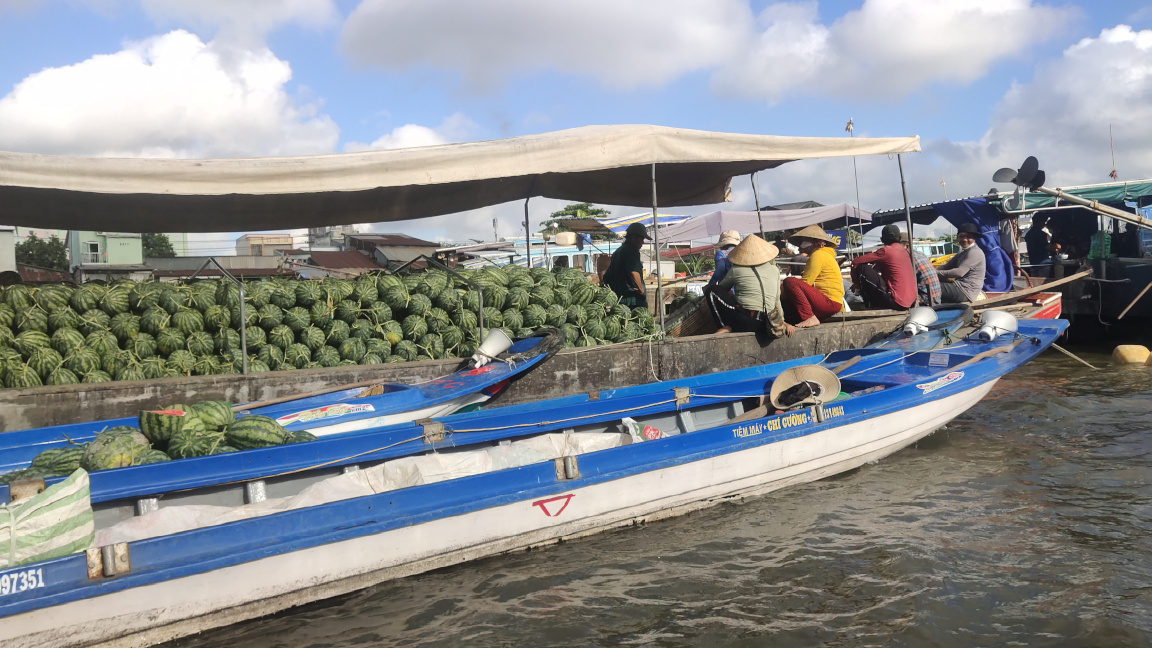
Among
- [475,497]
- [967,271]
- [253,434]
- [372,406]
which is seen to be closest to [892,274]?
[967,271]

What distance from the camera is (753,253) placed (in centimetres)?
829

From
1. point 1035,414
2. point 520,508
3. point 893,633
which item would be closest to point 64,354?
point 520,508

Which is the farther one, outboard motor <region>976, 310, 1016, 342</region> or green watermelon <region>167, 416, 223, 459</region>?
outboard motor <region>976, 310, 1016, 342</region>

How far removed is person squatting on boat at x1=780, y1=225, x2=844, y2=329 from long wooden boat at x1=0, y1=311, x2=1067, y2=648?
1409mm

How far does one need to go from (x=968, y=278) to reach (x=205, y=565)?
33.0 feet

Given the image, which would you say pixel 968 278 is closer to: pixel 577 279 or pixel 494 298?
pixel 577 279

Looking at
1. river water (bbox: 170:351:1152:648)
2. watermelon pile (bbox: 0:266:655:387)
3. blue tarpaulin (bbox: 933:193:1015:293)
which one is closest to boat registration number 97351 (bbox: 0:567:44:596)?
river water (bbox: 170:351:1152:648)

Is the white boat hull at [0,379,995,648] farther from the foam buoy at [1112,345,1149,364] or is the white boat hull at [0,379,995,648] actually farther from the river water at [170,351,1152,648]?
the foam buoy at [1112,345,1149,364]

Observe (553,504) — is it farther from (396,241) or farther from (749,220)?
(396,241)

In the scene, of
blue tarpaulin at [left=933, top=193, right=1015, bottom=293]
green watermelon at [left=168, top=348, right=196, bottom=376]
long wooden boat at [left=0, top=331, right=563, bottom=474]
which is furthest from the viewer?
blue tarpaulin at [left=933, top=193, right=1015, bottom=293]

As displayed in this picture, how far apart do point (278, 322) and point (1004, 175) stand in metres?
10.3

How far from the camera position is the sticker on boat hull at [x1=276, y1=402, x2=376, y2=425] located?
19.4 feet

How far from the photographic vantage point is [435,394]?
659cm

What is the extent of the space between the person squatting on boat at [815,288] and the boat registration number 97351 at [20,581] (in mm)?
7380
